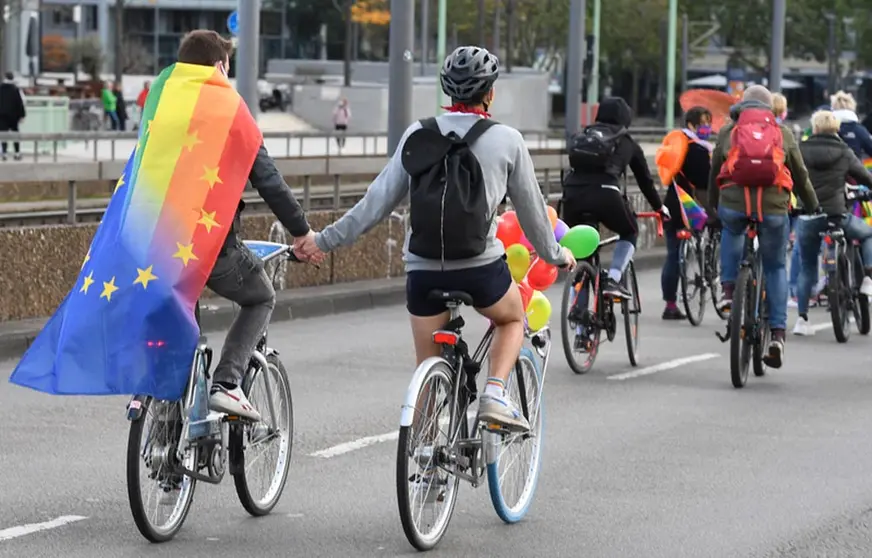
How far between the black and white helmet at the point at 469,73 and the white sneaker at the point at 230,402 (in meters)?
1.32

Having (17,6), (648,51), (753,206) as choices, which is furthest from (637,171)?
(648,51)

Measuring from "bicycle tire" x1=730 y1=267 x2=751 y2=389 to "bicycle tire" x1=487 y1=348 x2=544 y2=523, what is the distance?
A: 4.10 m

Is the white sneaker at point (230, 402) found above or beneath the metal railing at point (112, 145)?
above

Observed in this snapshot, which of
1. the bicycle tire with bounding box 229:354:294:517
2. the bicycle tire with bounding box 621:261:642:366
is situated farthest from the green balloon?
the bicycle tire with bounding box 621:261:642:366

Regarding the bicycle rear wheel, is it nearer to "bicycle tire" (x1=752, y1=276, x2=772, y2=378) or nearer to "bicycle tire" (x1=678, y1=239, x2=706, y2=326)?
"bicycle tire" (x1=752, y1=276, x2=772, y2=378)

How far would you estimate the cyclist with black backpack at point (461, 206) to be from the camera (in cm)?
680

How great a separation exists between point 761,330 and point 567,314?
123 cm

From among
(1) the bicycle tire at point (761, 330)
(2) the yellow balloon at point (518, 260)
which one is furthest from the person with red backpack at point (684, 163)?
(2) the yellow balloon at point (518, 260)

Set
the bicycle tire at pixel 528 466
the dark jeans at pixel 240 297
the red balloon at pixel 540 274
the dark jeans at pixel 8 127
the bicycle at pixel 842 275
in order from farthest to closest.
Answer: the dark jeans at pixel 8 127 < the bicycle at pixel 842 275 < the red balloon at pixel 540 274 < the bicycle tire at pixel 528 466 < the dark jeans at pixel 240 297

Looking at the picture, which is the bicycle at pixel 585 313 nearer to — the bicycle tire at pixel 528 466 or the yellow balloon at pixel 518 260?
the yellow balloon at pixel 518 260

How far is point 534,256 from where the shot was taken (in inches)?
389

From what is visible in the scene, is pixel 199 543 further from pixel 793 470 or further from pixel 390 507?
pixel 793 470

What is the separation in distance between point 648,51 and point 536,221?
8857 cm

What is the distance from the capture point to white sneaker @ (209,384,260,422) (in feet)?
22.7
